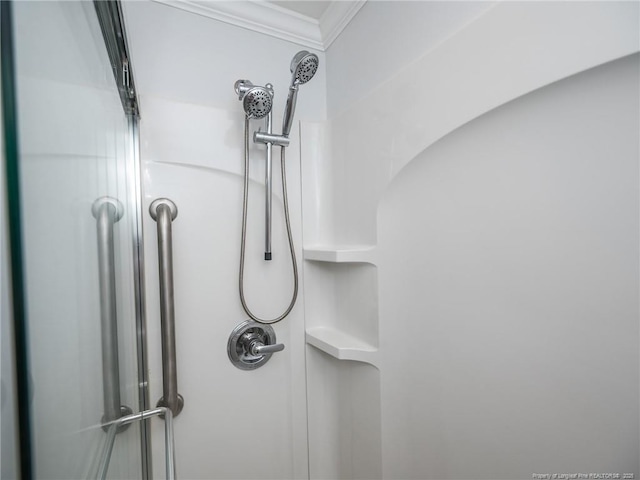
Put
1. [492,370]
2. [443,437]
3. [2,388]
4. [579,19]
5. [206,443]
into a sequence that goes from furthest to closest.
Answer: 1. [206,443]
2. [443,437]
3. [492,370]
4. [579,19]
5. [2,388]

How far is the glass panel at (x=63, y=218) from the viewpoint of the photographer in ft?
0.78

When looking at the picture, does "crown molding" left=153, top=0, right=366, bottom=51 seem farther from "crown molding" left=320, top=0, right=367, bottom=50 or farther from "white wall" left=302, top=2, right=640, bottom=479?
"white wall" left=302, top=2, right=640, bottom=479

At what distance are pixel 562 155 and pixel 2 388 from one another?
922 millimetres

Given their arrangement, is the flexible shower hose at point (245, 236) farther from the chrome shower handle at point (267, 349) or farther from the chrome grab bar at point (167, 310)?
the chrome grab bar at point (167, 310)

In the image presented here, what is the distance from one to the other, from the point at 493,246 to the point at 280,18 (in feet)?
3.92

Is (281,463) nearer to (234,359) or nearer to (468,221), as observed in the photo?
(234,359)

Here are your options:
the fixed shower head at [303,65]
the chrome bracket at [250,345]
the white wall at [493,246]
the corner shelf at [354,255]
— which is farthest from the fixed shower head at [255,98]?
the chrome bracket at [250,345]

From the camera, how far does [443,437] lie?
95 centimetres

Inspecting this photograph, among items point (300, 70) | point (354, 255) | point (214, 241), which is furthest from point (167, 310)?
point (300, 70)

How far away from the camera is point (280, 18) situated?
125 centimetres

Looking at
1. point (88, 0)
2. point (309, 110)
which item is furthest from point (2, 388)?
point (309, 110)

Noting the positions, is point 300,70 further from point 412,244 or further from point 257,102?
point 412,244

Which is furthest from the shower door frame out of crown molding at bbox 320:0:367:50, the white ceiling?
crown molding at bbox 320:0:367:50

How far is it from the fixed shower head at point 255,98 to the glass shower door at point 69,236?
441 mm
